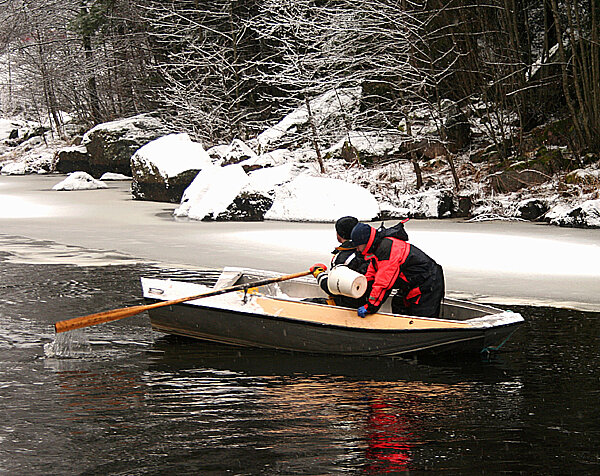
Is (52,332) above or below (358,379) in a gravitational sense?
above

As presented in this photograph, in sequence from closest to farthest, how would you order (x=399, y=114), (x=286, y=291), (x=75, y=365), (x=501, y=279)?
(x=75, y=365) < (x=286, y=291) < (x=501, y=279) < (x=399, y=114)

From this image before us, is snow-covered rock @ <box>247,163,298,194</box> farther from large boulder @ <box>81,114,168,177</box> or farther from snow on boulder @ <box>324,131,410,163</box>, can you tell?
large boulder @ <box>81,114,168,177</box>

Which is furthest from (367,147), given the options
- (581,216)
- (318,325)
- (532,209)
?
(318,325)

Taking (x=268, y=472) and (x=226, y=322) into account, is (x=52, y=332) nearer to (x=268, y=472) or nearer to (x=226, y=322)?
(x=226, y=322)

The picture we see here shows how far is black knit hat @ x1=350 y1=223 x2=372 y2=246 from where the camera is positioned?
20.8 feet

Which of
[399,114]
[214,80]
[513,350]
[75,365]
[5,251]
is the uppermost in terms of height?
[214,80]

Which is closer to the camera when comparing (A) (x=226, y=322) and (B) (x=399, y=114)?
(A) (x=226, y=322)

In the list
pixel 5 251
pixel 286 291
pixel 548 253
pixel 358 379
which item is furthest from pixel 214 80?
pixel 358 379

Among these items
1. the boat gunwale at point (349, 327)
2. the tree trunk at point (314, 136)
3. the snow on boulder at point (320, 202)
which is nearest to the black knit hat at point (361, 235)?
the boat gunwale at point (349, 327)

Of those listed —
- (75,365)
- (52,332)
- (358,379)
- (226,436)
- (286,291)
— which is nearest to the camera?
(226,436)

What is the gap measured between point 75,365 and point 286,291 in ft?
7.23

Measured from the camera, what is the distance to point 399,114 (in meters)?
19.9

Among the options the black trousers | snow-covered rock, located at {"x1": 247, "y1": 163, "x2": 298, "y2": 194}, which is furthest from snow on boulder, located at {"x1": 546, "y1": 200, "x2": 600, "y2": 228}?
the black trousers

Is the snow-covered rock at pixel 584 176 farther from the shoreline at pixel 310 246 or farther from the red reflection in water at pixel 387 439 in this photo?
the red reflection in water at pixel 387 439
